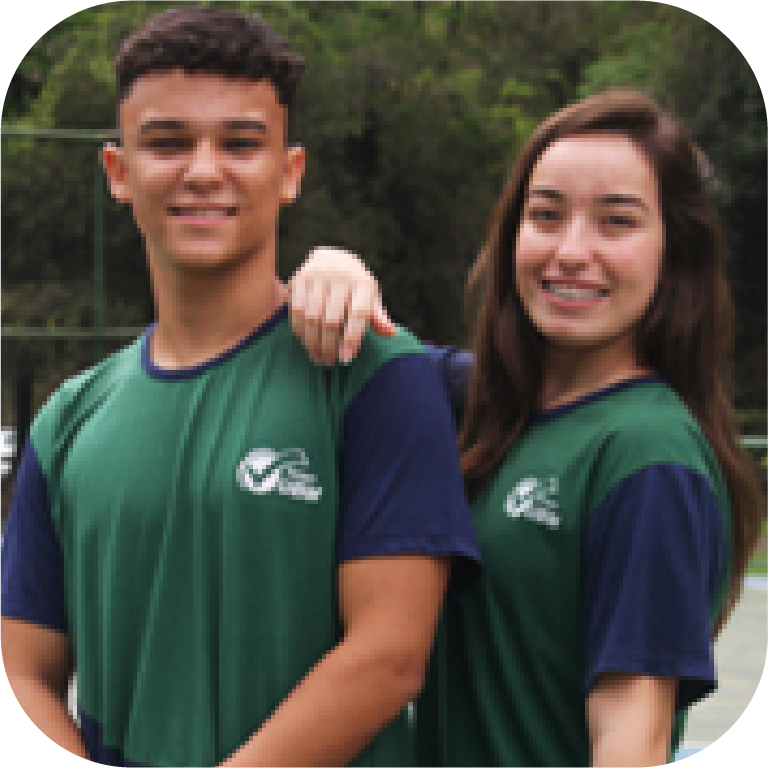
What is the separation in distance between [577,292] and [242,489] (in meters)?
0.57

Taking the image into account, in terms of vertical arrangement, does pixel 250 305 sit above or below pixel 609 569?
above

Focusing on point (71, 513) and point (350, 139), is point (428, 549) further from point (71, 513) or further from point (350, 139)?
point (350, 139)

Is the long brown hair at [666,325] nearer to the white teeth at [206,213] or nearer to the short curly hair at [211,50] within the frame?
the short curly hair at [211,50]

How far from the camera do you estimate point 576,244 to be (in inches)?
60.6

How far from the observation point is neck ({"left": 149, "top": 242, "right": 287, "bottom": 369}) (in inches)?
56.8

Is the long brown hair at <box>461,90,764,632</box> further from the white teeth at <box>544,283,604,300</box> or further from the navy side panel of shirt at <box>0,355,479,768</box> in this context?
the navy side panel of shirt at <box>0,355,479,768</box>

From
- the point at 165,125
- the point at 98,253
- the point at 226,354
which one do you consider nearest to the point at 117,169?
the point at 165,125

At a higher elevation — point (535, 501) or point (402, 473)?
point (402, 473)

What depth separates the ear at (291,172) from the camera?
55.9 inches

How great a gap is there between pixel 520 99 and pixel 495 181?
1.05 meters

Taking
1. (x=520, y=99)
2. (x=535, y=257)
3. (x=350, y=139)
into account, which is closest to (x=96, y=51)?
(x=350, y=139)

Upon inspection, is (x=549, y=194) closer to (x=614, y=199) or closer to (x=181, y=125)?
(x=614, y=199)

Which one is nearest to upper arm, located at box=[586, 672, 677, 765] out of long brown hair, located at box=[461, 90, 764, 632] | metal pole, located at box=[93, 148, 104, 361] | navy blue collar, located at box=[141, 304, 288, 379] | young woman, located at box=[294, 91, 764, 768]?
young woman, located at box=[294, 91, 764, 768]

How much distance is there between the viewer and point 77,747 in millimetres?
1496
